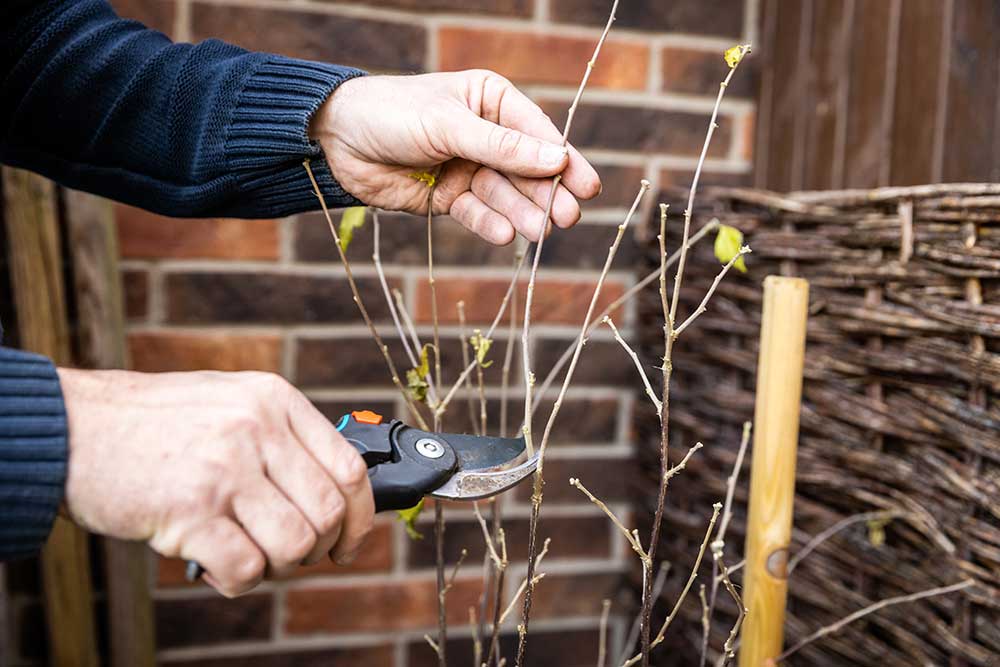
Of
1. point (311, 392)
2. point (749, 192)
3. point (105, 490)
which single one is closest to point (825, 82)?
point (749, 192)

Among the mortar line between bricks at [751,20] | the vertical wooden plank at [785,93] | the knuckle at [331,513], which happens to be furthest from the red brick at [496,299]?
the knuckle at [331,513]

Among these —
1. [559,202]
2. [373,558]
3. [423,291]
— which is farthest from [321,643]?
[559,202]

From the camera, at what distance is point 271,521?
52cm

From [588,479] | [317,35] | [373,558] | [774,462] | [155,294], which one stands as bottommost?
[373,558]

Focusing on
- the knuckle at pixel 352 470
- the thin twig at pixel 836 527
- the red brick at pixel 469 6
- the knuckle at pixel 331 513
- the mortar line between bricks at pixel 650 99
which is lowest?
the thin twig at pixel 836 527

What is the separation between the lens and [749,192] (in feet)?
3.61

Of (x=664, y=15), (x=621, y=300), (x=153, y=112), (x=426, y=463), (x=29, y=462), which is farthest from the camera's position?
(x=664, y=15)

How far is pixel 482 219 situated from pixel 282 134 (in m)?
0.19

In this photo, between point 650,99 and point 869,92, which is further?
point 650,99

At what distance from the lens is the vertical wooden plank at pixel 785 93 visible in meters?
1.31

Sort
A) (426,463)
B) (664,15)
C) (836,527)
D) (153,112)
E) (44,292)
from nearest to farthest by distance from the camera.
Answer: (426,463)
(153,112)
(836,527)
(44,292)
(664,15)

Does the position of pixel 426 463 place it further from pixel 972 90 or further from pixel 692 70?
pixel 692 70

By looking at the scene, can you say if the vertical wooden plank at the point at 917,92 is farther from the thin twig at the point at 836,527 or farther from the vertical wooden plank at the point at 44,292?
the vertical wooden plank at the point at 44,292

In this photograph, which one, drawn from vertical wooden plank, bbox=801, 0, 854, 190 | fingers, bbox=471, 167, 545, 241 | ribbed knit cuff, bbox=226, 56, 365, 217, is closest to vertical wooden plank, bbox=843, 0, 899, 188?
vertical wooden plank, bbox=801, 0, 854, 190
